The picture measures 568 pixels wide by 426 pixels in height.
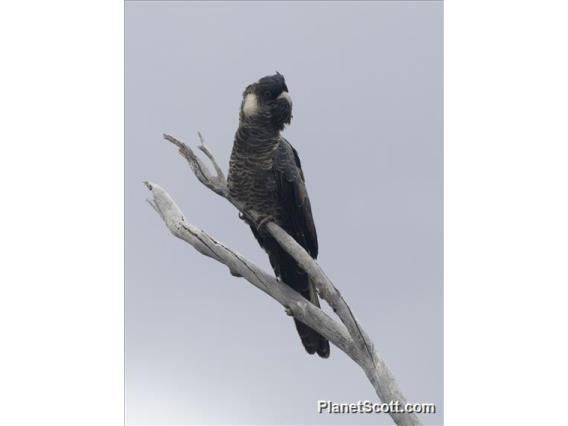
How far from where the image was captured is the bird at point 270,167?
6.70m

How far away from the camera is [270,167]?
680cm

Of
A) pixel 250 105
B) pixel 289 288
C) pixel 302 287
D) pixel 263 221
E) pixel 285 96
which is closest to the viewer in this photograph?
pixel 285 96

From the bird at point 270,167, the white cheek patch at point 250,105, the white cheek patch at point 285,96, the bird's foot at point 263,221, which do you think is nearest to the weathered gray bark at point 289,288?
the bird's foot at point 263,221

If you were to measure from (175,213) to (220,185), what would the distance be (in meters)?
0.56

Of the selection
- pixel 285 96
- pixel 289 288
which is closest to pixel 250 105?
pixel 285 96

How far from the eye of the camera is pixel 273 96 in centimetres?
668

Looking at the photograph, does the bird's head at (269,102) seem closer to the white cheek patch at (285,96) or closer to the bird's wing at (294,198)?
the white cheek patch at (285,96)

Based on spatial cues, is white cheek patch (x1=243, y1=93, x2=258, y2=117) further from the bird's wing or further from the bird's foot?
the bird's foot

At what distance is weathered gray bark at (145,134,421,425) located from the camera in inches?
258

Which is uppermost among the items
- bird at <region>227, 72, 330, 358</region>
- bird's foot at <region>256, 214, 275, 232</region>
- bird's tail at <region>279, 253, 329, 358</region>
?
bird at <region>227, 72, 330, 358</region>

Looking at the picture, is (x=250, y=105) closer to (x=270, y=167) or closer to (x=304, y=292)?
(x=270, y=167)

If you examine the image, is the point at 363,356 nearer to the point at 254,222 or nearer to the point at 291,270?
the point at 291,270

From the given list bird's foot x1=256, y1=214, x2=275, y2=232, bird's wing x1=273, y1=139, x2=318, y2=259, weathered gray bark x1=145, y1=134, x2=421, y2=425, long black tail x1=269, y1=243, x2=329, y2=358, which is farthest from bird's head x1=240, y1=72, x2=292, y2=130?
long black tail x1=269, y1=243, x2=329, y2=358

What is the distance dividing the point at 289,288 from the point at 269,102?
184cm
